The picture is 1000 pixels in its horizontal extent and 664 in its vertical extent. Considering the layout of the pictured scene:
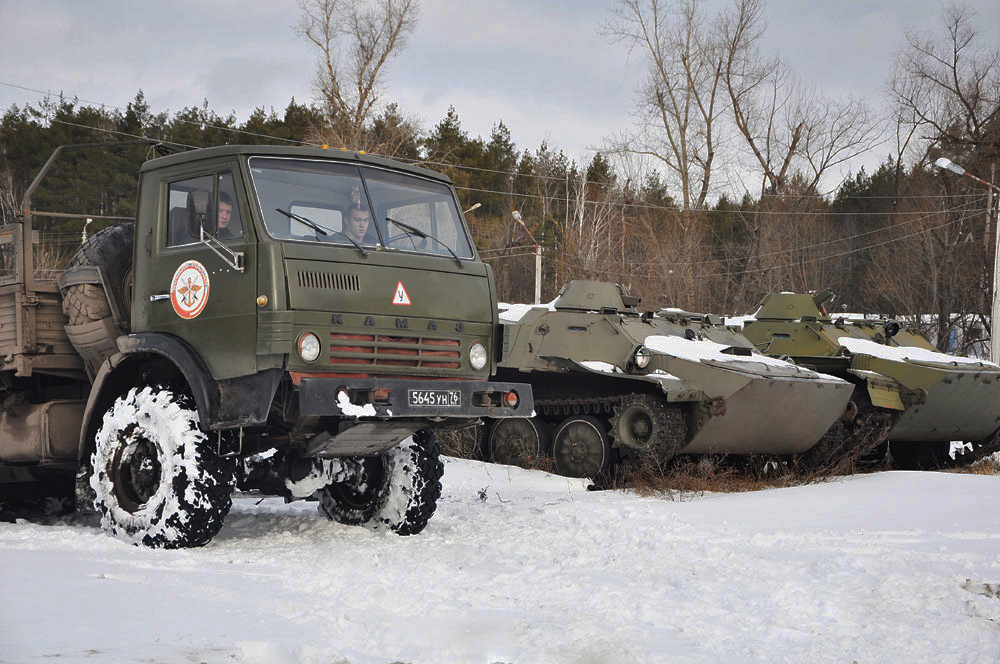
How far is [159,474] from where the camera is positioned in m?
7.25

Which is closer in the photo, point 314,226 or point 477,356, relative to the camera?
point 314,226

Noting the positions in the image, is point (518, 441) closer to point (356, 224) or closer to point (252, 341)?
point (356, 224)

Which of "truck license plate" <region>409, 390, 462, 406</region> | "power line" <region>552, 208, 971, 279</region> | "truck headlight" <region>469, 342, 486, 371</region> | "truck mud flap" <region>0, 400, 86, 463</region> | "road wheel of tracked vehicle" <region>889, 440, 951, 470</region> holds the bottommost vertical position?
"road wheel of tracked vehicle" <region>889, 440, 951, 470</region>

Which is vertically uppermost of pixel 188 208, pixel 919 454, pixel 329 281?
pixel 188 208

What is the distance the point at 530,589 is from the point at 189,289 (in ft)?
9.57

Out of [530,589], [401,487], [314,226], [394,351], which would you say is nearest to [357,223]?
[314,226]

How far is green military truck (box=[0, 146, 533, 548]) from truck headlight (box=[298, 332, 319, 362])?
0.05 feet

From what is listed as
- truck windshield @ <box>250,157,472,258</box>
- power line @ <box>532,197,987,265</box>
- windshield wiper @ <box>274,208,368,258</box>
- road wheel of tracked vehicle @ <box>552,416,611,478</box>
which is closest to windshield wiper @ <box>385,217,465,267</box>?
truck windshield @ <box>250,157,472,258</box>

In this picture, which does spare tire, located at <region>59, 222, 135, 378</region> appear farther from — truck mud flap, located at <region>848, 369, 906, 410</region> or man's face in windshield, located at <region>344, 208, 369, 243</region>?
truck mud flap, located at <region>848, 369, 906, 410</region>

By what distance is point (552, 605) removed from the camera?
577cm

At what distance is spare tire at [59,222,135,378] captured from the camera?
7.98 metres

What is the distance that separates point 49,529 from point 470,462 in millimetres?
6921

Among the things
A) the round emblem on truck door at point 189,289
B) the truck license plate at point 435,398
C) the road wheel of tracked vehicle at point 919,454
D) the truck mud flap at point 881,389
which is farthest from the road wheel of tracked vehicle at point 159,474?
the road wheel of tracked vehicle at point 919,454

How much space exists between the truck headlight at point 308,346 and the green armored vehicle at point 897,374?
10.0 metres
